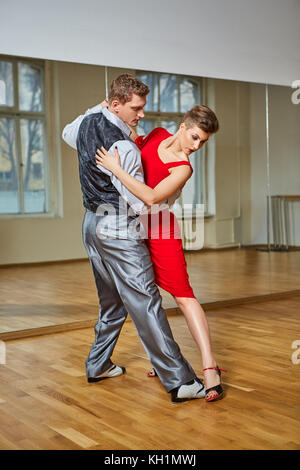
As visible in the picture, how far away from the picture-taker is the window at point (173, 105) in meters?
5.01

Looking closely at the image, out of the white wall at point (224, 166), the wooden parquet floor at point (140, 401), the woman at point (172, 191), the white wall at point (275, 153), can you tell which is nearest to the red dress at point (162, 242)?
the woman at point (172, 191)

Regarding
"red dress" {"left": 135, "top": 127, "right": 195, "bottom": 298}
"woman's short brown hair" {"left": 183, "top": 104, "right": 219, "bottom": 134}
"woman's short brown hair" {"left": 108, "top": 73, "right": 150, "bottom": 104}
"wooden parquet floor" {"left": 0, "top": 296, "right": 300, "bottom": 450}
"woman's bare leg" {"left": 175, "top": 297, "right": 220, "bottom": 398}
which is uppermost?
"woman's short brown hair" {"left": 108, "top": 73, "right": 150, "bottom": 104}

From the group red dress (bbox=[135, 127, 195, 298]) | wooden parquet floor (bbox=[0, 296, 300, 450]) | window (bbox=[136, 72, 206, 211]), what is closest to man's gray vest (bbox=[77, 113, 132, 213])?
red dress (bbox=[135, 127, 195, 298])

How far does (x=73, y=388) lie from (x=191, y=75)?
124 inches

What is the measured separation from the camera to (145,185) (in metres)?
2.58

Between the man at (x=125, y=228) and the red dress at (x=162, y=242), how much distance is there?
2.9 inches

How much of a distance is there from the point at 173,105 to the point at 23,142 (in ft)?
4.40

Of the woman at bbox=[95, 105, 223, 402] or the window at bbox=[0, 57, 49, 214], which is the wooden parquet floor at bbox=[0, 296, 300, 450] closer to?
the woman at bbox=[95, 105, 223, 402]

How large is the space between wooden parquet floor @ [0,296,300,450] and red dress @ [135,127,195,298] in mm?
544

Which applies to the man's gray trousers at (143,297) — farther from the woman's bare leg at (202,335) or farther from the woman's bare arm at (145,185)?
the woman's bare arm at (145,185)

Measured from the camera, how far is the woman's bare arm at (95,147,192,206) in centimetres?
254

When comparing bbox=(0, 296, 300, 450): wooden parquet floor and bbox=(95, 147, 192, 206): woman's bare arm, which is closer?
bbox=(0, 296, 300, 450): wooden parquet floor

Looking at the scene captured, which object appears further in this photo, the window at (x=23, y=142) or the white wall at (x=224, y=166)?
the white wall at (x=224, y=166)
